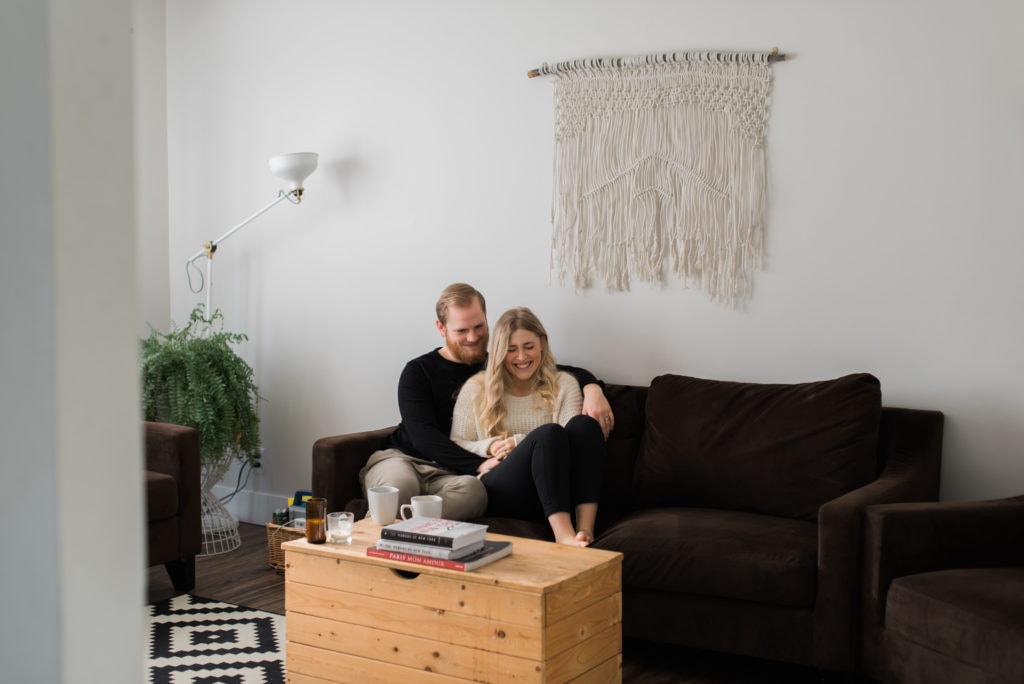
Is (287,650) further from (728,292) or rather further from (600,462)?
(728,292)

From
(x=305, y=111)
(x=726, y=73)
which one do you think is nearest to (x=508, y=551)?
(x=726, y=73)

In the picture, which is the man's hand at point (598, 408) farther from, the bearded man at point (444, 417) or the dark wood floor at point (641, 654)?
the dark wood floor at point (641, 654)

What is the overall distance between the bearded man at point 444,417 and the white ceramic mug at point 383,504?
0.97 feet

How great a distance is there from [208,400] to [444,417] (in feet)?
3.50

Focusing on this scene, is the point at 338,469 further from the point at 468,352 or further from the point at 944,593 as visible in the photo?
the point at 944,593

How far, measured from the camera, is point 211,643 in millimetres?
2920

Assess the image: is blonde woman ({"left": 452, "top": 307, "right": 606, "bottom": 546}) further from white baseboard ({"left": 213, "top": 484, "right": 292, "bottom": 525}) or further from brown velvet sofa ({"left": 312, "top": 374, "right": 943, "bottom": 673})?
white baseboard ({"left": 213, "top": 484, "right": 292, "bottom": 525})

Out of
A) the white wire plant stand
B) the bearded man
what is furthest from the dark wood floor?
the bearded man

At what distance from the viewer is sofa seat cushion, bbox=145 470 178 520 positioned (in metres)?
3.24

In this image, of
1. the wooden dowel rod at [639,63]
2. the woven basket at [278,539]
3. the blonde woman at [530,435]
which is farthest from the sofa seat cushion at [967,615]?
the woven basket at [278,539]

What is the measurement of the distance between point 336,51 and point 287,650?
8.62ft

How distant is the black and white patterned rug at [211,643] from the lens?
2.67 metres

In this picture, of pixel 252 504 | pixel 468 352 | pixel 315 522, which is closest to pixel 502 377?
pixel 468 352

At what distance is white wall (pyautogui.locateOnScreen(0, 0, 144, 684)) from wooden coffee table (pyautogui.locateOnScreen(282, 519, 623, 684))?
4.15 ft
